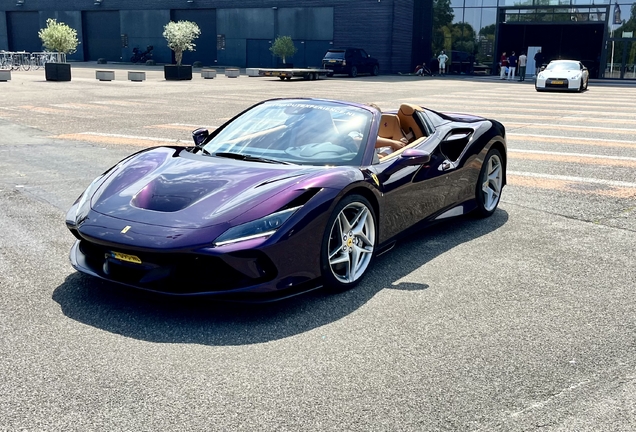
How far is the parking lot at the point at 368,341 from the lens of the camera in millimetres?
3189

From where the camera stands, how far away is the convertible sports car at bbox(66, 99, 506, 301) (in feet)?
13.6

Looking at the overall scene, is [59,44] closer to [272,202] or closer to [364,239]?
[364,239]

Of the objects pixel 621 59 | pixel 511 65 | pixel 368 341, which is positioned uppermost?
pixel 621 59

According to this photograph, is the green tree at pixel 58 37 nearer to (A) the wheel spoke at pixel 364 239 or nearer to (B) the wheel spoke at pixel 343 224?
(A) the wheel spoke at pixel 364 239

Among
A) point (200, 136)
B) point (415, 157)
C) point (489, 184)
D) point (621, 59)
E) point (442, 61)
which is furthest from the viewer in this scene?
point (442, 61)

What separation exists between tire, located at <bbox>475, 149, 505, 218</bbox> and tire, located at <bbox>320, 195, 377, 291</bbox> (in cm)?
219

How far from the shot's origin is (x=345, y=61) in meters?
40.8

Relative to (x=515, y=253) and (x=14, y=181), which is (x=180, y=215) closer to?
(x=515, y=253)

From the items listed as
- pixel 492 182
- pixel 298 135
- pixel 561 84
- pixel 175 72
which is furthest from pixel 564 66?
pixel 298 135

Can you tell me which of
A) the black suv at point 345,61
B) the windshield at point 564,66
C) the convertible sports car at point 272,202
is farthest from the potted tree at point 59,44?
the convertible sports car at point 272,202

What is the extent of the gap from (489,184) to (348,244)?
9.50 ft

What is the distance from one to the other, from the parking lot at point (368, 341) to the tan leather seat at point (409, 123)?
948 millimetres

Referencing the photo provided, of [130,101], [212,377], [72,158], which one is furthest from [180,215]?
[130,101]

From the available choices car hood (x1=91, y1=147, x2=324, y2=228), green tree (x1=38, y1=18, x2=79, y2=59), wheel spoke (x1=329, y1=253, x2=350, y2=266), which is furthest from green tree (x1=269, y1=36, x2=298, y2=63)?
wheel spoke (x1=329, y1=253, x2=350, y2=266)
